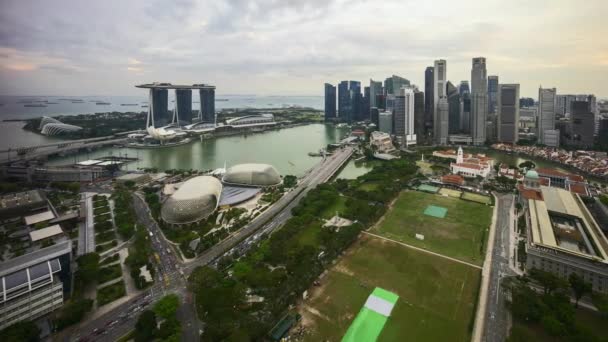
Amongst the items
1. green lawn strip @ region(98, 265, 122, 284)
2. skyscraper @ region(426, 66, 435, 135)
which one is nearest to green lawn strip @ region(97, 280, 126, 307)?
green lawn strip @ region(98, 265, 122, 284)

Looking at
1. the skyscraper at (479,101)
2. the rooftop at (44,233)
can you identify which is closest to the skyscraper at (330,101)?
the skyscraper at (479,101)

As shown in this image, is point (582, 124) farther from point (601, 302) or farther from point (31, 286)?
point (31, 286)

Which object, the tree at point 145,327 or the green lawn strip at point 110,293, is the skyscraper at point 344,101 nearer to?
the green lawn strip at point 110,293

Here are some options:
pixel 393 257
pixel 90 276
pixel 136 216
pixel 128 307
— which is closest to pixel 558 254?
pixel 393 257

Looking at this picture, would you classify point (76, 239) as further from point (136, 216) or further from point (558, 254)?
point (558, 254)

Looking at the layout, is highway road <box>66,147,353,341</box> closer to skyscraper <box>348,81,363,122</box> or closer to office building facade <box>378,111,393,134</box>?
office building facade <box>378,111,393,134</box>

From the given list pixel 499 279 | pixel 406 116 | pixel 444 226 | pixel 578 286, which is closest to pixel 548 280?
pixel 578 286
